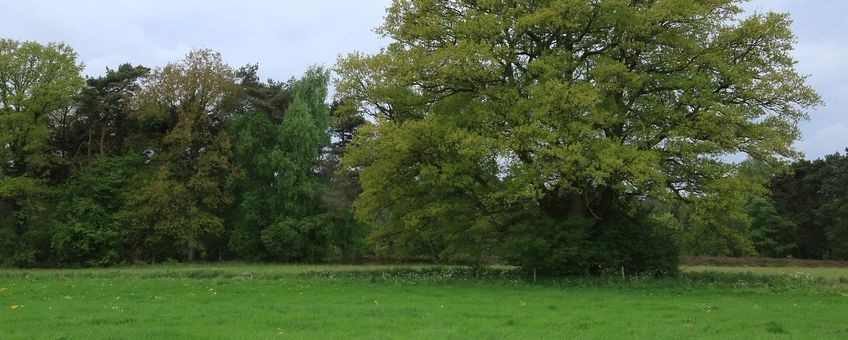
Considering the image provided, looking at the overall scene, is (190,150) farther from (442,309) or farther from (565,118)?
(442,309)

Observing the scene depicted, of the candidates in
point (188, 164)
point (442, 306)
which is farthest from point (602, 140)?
point (188, 164)

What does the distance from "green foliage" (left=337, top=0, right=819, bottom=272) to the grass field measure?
2776 mm

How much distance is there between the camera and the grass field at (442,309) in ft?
43.5

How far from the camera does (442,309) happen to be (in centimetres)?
1772

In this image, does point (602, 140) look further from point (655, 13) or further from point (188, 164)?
point (188, 164)

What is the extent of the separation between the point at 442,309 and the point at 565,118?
1086cm

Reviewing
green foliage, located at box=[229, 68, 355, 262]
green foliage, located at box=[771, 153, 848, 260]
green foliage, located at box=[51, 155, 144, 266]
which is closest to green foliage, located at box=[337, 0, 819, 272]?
green foliage, located at box=[229, 68, 355, 262]

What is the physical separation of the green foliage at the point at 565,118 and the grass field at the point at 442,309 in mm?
2776

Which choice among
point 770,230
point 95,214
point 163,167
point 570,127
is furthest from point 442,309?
point 770,230

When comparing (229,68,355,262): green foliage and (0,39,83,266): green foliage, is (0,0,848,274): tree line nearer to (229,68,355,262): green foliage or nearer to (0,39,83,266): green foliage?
(229,68,355,262): green foliage

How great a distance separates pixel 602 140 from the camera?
25.2m

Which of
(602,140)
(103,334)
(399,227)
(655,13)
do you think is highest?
(655,13)

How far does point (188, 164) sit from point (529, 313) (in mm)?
46106

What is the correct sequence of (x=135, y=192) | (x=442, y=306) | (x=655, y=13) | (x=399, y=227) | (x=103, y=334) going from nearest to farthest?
(x=103, y=334)
(x=442, y=306)
(x=655, y=13)
(x=399, y=227)
(x=135, y=192)
